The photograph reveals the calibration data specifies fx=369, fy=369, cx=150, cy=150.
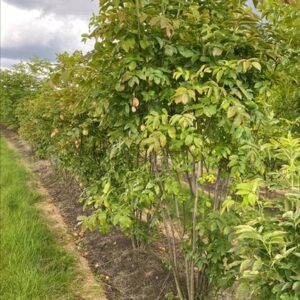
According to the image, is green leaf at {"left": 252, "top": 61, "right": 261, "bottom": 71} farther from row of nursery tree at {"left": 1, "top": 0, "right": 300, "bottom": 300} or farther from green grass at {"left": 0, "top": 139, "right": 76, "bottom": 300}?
green grass at {"left": 0, "top": 139, "right": 76, "bottom": 300}

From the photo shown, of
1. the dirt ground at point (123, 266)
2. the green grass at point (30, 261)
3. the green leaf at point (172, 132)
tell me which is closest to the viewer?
the green leaf at point (172, 132)

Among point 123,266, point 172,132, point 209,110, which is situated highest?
point 209,110

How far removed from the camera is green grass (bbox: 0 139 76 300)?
311 centimetres

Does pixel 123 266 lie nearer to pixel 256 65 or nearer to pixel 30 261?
pixel 30 261

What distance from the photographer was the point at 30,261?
11.7 feet

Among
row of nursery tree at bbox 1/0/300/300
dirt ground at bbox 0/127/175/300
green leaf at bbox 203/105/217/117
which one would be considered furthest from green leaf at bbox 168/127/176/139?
→ dirt ground at bbox 0/127/175/300

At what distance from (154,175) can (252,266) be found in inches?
52.1

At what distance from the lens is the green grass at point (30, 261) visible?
10.2 ft

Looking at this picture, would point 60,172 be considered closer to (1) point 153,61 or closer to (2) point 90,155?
(2) point 90,155

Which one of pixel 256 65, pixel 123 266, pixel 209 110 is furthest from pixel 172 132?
pixel 123 266

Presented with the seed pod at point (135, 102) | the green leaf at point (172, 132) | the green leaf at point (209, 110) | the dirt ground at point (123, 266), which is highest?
the seed pod at point (135, 102)

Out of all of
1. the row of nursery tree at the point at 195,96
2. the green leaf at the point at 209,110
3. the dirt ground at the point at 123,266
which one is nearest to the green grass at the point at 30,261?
the dirt ground at the point at 123,266

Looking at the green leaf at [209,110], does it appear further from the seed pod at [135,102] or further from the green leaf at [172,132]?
the seed pod at [135,102]

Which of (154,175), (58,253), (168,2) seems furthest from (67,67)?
(58,253)
